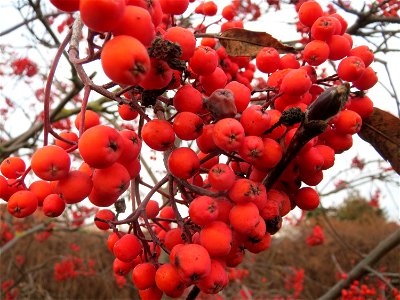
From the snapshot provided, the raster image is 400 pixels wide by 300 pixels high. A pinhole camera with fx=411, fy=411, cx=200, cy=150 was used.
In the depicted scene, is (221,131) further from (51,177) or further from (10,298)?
(10,298)

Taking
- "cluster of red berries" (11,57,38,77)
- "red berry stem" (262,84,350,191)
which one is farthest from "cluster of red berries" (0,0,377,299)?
"cluster of red berries" (11,57,38,77)

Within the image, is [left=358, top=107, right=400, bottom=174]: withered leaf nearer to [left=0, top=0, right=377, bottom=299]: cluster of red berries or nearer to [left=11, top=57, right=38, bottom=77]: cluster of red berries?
[left=0, top=0, right=377, bottom=299]: cluster of red berries

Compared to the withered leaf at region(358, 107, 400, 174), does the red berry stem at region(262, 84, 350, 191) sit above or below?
below

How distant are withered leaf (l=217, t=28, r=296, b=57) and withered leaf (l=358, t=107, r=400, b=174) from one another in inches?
12.0

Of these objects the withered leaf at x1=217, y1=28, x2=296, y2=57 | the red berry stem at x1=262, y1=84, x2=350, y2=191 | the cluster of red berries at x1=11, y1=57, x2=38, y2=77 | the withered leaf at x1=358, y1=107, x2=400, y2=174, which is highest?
the cluster of red berries at x1=11, y1=57, x2=38, y2=77

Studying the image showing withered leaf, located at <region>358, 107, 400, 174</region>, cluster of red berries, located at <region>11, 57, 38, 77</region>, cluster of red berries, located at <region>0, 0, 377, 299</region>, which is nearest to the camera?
cluster of red berries, located at <region>0, 0, 377, 299</region>

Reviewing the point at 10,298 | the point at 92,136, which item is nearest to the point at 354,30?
the point at 92,136

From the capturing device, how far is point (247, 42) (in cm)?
131

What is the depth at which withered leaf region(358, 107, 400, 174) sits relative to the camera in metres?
1.15

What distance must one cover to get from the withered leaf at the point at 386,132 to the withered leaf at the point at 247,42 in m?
0.30

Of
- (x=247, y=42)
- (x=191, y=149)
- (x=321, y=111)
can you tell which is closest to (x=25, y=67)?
(x=247, y=42)

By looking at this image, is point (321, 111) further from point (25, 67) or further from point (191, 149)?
point (25, 67)

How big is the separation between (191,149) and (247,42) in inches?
21.9

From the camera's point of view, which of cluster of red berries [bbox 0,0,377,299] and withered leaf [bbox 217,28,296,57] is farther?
withered leaf [bbox 217,28,296,57]
